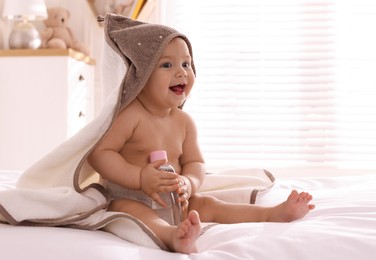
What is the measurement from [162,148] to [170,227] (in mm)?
361

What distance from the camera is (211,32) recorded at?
3.94 meters

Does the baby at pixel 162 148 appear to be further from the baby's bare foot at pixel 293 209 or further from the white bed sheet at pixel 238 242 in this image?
the white bed sheet at pixel 238 242

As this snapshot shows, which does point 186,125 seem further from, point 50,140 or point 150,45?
point 50,140

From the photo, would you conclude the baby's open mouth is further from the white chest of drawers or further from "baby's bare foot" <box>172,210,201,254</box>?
the white chest of drawers

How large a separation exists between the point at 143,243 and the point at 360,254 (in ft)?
1.16

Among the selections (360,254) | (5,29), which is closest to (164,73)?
(360,254)

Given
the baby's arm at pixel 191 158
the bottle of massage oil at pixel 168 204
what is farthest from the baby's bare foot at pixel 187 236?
the baby's arm at pixel 191 158

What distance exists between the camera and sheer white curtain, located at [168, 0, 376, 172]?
390 cm

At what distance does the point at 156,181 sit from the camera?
4.33ft

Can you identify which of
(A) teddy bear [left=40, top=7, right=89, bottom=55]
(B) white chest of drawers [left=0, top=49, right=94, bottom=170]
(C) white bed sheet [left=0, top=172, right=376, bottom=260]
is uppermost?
(C) white bed sheet [left=0, top=172, right=376, bottom=260]

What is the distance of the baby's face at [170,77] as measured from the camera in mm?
1524

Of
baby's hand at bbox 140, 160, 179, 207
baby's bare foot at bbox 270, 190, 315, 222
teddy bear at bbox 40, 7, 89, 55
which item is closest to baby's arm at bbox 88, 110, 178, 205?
baby's hand at bbox 140, 160, 179, 207

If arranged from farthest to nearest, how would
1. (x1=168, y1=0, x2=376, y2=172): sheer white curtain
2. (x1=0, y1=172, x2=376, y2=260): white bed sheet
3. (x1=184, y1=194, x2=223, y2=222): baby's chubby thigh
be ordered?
(x1=168, y1=0, x2=376, y2=172): sheer white curtain < (x1=184, y1=194, x2=223, y2=222): baby's chubby thigh < (x1=0, y1=172, x2=376, y2=260): white bed sheet

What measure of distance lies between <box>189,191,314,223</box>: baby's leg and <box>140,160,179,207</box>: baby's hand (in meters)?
0.15
